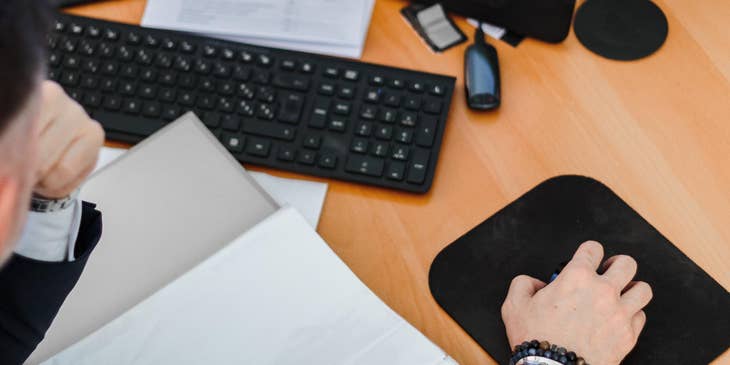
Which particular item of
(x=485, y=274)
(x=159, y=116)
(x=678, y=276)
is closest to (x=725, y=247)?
(x=678, y=276)

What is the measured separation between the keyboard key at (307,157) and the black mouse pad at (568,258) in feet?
0.52

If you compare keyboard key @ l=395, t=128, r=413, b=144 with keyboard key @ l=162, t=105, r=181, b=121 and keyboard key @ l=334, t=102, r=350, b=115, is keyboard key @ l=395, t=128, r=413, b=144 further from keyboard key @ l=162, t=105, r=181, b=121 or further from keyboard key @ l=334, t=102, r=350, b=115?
keyboard key @ l=162, t=105, r=181, b=121

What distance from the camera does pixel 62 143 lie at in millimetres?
551

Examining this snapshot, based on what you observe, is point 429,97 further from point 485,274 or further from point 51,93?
point 51,93

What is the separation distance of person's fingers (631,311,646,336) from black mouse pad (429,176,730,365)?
1 centimetres

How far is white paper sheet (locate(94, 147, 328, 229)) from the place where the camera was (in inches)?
30.1

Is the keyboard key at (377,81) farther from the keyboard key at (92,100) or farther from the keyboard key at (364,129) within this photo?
the keyboard key at (92,100)

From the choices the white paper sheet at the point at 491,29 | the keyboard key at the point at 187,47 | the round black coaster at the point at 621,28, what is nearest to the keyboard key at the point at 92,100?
the keyboard key at the point at 187,47

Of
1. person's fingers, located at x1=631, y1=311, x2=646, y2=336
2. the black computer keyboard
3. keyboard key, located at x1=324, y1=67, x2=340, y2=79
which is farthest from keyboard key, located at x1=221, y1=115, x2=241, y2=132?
person's fingers, located at x1=631, y1=311, x2=646, y2=336

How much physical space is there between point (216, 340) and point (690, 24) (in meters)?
0.59

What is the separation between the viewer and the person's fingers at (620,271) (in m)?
0.67

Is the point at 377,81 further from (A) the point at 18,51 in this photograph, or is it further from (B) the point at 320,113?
(A) the point at 18,51

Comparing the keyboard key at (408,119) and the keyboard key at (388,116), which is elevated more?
the keyboard key at (408,119)

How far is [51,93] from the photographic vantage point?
55 cm
